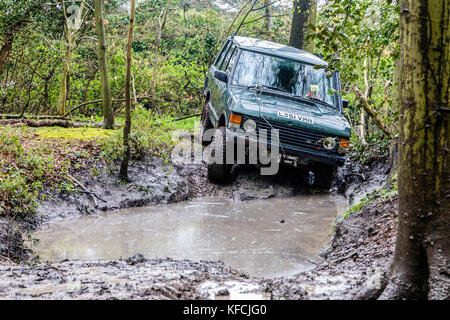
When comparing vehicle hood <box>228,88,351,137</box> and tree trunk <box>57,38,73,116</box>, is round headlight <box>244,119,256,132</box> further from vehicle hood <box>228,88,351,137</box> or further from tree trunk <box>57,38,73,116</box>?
tree trunk <box>57,38,73,116</box>

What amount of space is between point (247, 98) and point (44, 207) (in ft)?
10.7

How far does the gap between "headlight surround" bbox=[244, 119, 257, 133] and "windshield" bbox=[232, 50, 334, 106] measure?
1.03 metres

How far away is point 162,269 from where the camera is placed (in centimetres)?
374

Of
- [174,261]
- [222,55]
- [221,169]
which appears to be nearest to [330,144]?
[221,169]

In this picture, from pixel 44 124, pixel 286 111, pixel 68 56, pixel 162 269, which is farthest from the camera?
pixel 68 56

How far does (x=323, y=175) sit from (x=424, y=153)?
18.1 feet

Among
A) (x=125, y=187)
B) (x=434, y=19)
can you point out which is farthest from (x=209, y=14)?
(x=434, y=19)

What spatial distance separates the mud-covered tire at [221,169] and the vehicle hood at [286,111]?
560mm

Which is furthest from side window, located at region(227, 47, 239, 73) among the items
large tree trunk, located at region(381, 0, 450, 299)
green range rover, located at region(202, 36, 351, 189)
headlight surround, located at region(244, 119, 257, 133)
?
large tree trunk, located at region(381, 0, 450, 299)

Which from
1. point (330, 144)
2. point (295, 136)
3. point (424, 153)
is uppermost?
point (424, 153)

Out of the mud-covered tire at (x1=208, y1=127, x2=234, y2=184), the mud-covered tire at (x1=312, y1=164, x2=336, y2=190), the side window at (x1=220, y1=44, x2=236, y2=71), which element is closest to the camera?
the mud-covered tire at (x1=208, y1=127, x2=234, y2=184)

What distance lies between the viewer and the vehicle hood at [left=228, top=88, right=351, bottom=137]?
283 inches

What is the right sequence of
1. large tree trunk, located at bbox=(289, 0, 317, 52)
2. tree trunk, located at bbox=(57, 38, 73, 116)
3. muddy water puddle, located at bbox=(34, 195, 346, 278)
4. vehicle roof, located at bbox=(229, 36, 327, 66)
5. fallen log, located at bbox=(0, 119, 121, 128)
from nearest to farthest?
muddy water puddle, located at bbox=(34, 195, 346, 278)
vehicle roof, located at bbox=(229, 36, 327, 66)
fallen log, located at bbox=(0, 119, 121, 128)
tree trunk, located at bbox=(57, 38, 73, 116)
large tree trunk, located at bbox=(289, 0, 317, 52)

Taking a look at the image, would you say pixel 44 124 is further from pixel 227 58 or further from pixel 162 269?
pixel 162 269
